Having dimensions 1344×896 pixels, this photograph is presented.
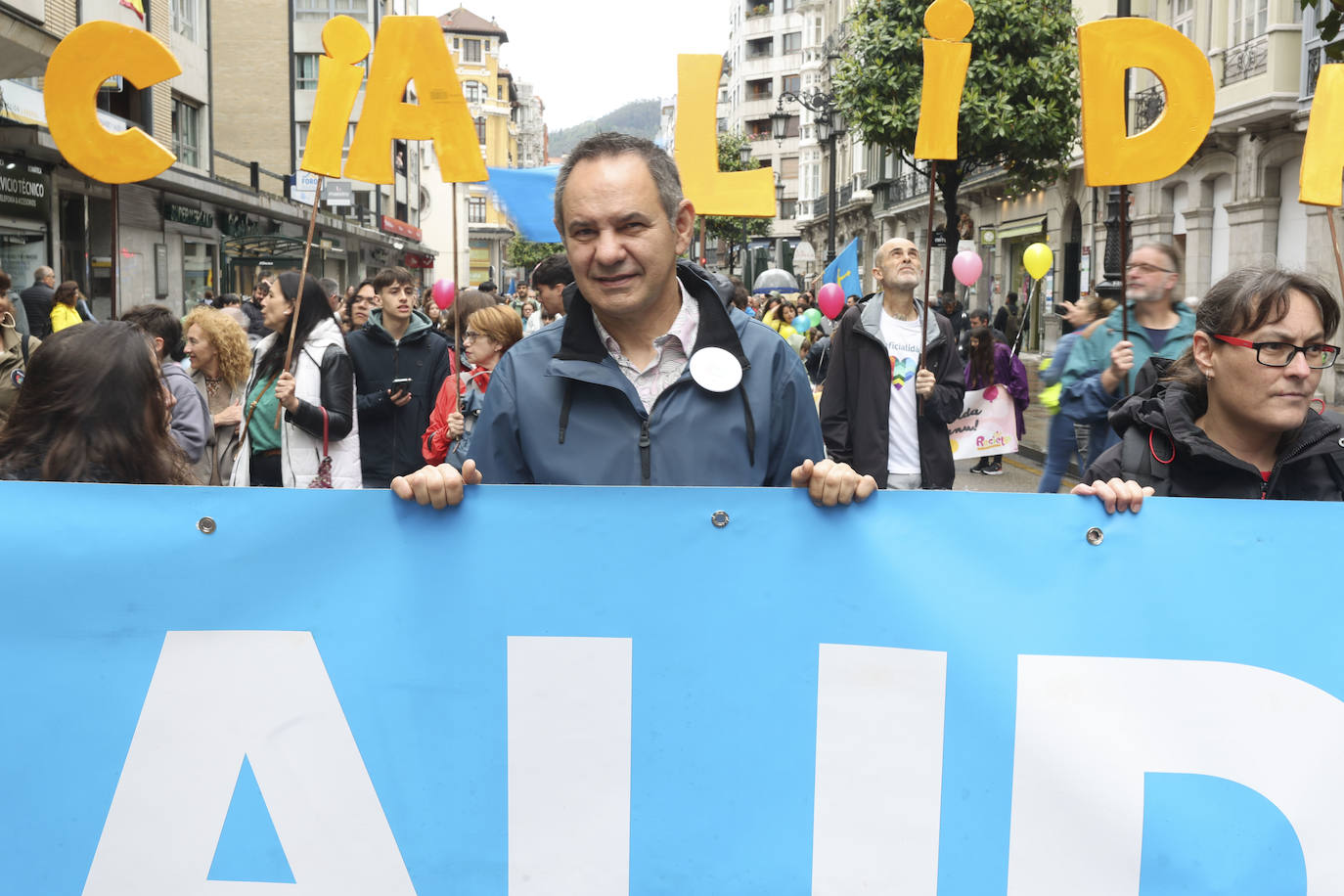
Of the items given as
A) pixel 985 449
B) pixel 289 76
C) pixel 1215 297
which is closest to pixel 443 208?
pixel 289 76

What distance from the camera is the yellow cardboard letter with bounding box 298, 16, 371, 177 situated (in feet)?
13.8

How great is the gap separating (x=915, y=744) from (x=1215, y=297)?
125 centimetres

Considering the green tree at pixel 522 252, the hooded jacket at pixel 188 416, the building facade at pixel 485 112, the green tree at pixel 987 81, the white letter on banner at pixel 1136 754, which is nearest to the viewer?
the white letter on banner at pixel 1136 754

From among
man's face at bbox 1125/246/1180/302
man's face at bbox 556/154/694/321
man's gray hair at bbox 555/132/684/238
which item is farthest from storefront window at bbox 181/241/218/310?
man's face at bbox 556/154/694/321

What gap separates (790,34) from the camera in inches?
3474

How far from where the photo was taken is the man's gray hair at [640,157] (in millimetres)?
2656

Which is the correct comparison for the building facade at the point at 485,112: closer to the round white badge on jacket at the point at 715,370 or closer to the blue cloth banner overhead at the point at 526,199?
the blue cloth banner overhead at the point at 526,199

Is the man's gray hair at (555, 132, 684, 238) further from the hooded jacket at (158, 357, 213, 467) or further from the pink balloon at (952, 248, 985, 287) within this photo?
the pink balloon at (952, 248, 985, 287)

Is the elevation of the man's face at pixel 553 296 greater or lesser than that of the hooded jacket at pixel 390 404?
greater

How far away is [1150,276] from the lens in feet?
18.4

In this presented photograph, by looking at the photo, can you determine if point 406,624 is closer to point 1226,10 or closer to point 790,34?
point 1226,10

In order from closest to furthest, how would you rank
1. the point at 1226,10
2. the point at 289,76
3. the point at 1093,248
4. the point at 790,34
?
the point at 1226,10, the point at 1093,248, the point at 289,76, the point at 790,34

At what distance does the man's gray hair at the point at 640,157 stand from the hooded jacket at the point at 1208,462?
110 centimetres

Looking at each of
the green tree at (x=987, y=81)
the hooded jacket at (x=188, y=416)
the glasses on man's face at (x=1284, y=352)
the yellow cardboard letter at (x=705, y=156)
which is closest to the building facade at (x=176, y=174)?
the hooded jacket at (x=188, y=416)
